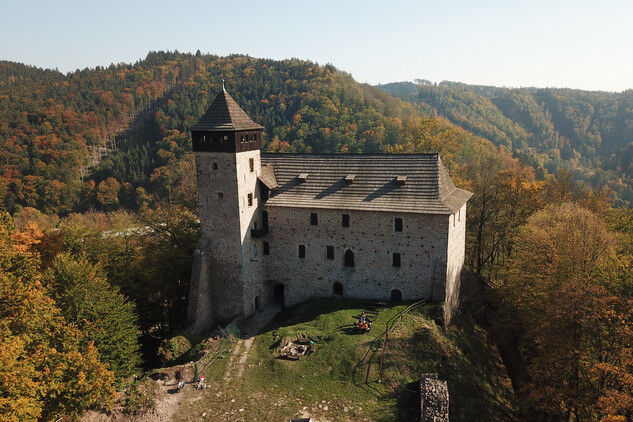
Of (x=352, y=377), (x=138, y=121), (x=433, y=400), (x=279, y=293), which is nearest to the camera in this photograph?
(x=433, y=400)

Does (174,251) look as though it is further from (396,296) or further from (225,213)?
(396,296)

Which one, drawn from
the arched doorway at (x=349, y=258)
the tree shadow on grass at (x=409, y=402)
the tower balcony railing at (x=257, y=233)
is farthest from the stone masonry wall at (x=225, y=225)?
the tree shadow on grass at (x=409, y=402)

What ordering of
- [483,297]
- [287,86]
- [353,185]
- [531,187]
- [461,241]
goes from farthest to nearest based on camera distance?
[287,86], [531,187], [483,297], [461,241], [353,185]

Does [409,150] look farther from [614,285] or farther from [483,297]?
[614,285]

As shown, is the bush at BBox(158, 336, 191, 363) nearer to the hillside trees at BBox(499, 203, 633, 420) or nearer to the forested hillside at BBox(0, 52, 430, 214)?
the hillside trees at BBox(499, 203, 633, 420)

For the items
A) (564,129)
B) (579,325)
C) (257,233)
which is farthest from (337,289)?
(564,129)

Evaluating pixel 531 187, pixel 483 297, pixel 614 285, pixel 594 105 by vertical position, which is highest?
pixel 594 105

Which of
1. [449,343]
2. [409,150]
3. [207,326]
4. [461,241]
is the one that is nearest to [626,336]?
[449,343]
